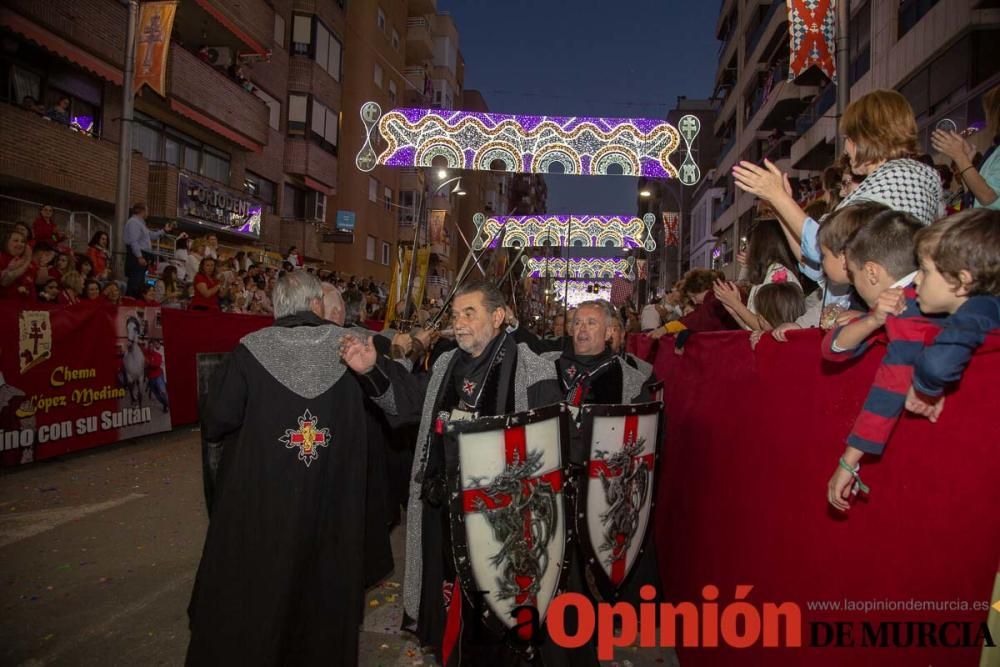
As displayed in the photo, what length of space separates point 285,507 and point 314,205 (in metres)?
25.5

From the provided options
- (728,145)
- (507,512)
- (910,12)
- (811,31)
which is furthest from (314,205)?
(728,145)

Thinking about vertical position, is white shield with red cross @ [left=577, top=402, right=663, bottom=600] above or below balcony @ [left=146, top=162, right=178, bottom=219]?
below

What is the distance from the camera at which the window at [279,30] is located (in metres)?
24.1

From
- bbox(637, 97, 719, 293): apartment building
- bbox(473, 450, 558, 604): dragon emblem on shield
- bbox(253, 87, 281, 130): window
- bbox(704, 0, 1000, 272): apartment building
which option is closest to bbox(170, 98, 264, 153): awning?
bbox(253, 87, 281, 130): window

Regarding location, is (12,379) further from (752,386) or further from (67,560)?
(752,386)

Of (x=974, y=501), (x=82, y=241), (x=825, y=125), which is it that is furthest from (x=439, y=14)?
(x=974, y=501)

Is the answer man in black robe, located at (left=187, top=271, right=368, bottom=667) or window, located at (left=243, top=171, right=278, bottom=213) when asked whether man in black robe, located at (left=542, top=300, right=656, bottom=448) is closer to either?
man in black robe, located at (left=187, top=271, right=368, bottom=667)

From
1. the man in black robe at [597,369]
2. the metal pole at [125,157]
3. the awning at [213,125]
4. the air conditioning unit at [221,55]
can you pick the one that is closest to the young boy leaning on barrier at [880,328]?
the man in black robe at [597,369]

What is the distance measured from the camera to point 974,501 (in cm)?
160

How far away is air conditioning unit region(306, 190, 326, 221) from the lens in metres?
26.8

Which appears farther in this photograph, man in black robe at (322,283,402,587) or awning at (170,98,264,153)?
awning at (170,98,264,153)

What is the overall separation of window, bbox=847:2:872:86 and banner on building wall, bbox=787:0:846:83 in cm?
1054

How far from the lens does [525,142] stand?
8.60m

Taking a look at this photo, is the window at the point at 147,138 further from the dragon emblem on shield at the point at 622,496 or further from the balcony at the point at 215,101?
the dragon emblem on shield at the point at 622,496
